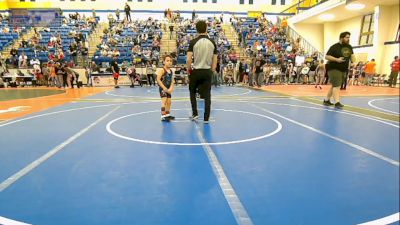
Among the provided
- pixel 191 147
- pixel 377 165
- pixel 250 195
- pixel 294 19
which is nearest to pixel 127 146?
pixel 191 147

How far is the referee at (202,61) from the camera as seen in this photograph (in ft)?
18.7

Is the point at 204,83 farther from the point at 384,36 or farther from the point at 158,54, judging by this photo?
the point at 384,36

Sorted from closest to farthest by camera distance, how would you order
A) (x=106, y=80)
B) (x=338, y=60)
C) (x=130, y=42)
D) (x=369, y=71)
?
(x=338, y=60) → (x=106, y=80) → (x=369, y=71) → (x=130, y=42)

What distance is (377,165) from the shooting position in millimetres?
3305

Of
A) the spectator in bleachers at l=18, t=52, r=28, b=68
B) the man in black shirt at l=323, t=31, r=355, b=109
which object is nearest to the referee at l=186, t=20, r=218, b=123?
the man in black shirt at l=323, t=31, r=355, b=109

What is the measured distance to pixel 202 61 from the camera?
579 cm

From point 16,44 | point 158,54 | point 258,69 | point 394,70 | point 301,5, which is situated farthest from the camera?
point 301,5

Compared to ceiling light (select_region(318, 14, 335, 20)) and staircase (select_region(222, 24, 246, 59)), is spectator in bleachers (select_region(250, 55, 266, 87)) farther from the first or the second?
ceiling light (select_region(318, 14, 335, 20))

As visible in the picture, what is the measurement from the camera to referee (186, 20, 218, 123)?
571 centimetres

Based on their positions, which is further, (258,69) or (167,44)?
(167,44)

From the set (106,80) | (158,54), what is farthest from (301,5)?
(106,80)

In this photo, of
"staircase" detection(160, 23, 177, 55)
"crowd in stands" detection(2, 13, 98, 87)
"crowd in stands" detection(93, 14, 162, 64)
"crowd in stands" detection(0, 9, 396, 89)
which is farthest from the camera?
"staircase" detection(160, 23, 177, 55)

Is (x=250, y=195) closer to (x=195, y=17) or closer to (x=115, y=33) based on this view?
(x=115, y=33)

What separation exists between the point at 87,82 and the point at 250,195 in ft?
58.7
